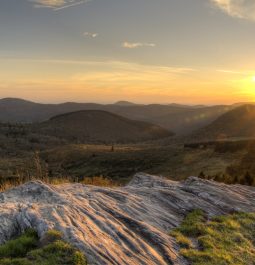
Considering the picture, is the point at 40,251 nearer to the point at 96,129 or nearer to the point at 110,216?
the point at 110,216

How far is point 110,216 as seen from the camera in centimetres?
1185

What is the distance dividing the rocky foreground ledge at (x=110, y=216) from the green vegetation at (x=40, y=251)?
0.27 metres

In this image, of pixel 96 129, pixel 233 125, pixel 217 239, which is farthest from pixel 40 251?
pixel 96 129

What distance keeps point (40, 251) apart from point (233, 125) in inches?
5199

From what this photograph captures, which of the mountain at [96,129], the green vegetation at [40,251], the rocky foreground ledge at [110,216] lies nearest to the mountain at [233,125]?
the mountain at [96,129]

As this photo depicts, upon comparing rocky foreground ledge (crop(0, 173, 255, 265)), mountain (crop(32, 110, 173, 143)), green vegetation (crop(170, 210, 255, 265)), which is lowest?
mountain (crop(32, 110, 173, 143))

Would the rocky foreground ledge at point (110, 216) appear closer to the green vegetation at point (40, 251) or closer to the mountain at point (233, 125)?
the green vegetation at point (40, 251)

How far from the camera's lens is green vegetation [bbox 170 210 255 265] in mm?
11070

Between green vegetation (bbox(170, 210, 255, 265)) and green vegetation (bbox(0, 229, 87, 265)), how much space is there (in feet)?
11.5

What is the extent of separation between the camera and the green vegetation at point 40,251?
841 cm

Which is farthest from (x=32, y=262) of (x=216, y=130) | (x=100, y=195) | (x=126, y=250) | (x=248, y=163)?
(x=216, y=130)

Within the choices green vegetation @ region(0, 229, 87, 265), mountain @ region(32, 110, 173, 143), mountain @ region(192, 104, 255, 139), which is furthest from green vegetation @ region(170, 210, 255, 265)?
mountain @ region(32, 110, 173, 143)

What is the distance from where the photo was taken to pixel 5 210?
421 inches

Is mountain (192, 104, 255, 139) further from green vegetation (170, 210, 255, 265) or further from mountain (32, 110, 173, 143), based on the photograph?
green vegetation (170, 210, 255, 265)
